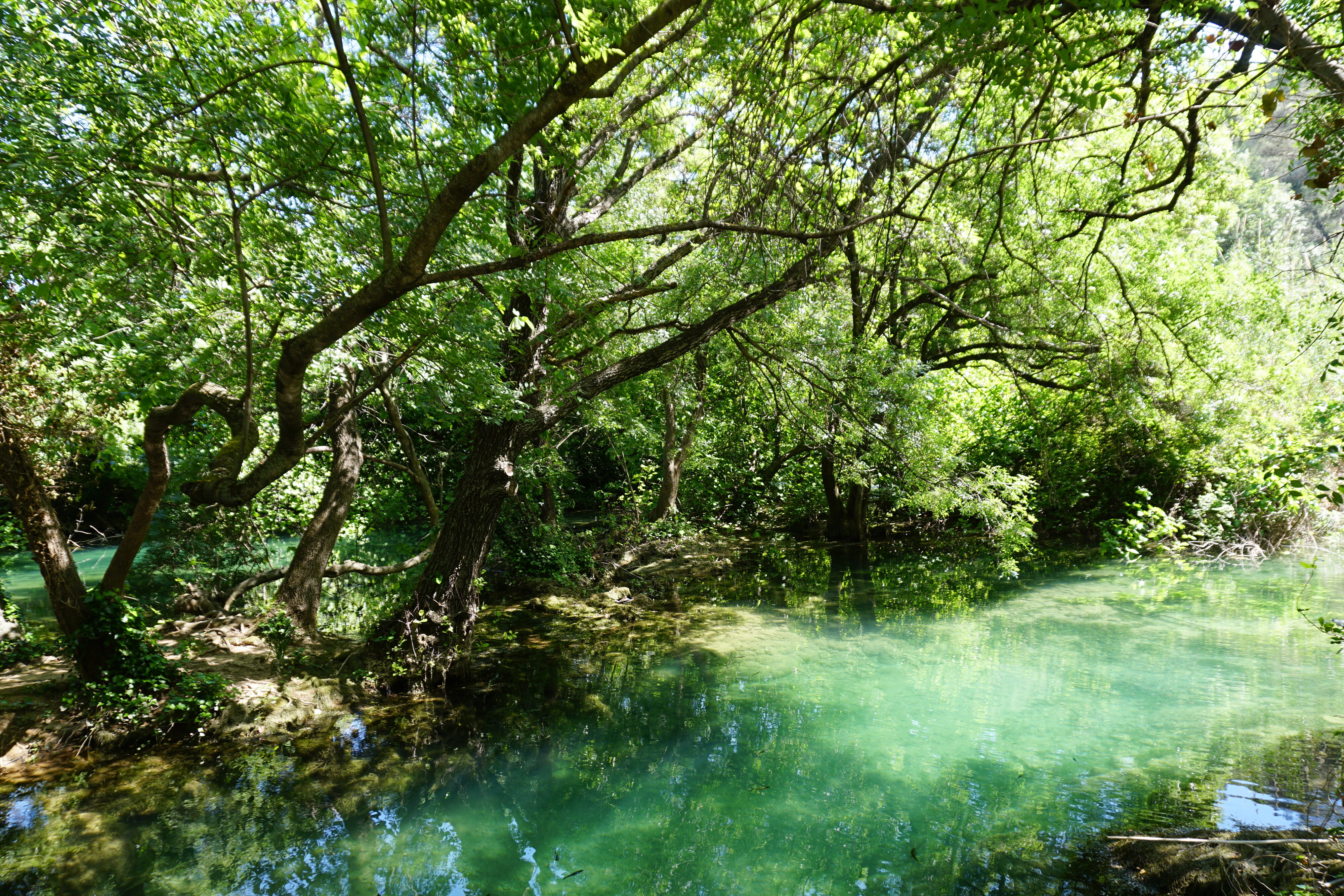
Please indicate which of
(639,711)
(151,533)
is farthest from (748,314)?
(151,533)

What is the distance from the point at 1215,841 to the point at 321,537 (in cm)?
756

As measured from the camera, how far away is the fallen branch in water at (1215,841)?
118 inches

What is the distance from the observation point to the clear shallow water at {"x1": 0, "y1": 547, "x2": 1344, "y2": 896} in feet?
12.9

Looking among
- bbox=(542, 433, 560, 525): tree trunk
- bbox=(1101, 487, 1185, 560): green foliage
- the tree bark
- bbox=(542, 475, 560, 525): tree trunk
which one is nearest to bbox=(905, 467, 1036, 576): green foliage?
bbox=(1101, 487, 1185, 560): green foliage

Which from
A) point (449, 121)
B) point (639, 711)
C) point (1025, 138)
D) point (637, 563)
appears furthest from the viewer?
point (637, 563)

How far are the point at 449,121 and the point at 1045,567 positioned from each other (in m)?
11.9

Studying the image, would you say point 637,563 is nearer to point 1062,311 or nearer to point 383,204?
point 1062,311

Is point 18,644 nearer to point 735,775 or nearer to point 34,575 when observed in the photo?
point 735,775

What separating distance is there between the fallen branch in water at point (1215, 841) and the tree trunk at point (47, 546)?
6746mm

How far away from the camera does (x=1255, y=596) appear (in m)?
9.27

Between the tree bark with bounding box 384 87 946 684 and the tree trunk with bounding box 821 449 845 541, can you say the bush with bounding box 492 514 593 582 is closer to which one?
the tree bark with bounding box 384 87 946 684

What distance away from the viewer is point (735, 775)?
5.07 meters

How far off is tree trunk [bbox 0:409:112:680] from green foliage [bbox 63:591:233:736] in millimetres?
19

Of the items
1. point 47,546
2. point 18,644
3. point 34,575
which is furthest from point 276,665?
point 34,575
